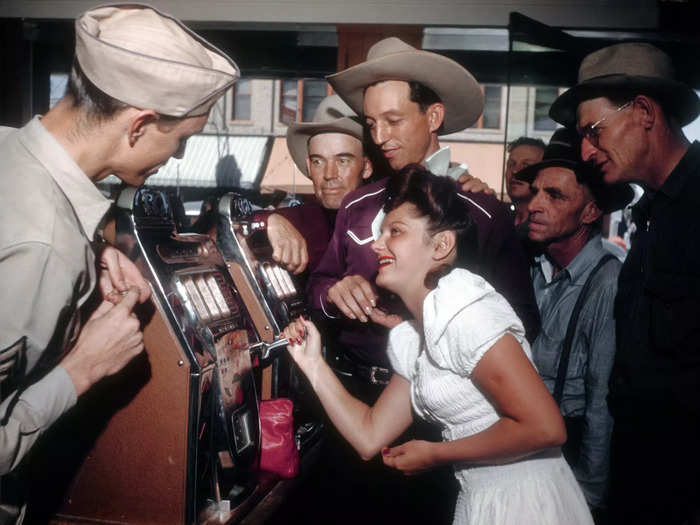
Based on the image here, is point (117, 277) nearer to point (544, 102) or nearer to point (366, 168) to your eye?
point (366, 168)

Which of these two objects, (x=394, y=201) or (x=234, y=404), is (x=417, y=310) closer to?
(x=394, y=201)

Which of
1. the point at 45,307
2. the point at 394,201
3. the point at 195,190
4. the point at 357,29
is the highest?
the point at 357,29

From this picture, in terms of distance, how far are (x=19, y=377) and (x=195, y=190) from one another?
1549cm

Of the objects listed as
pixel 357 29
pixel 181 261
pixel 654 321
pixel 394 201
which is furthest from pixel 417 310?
pixel 357 29

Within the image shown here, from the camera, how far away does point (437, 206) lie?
1.96 meters

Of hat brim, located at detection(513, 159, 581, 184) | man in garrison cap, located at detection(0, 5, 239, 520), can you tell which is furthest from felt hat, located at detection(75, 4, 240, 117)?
hat brim, located at detection(513, 159, 581, 184)

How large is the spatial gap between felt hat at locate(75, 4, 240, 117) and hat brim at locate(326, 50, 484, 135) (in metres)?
1.11

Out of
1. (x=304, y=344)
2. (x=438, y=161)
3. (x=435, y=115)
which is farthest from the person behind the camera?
(x=435, y=115)

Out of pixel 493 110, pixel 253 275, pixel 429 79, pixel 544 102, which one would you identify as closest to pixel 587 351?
pixel 429 79

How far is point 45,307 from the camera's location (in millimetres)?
1342

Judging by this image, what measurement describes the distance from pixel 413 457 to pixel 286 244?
4.88ft

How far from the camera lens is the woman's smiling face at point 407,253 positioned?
6.41 feet

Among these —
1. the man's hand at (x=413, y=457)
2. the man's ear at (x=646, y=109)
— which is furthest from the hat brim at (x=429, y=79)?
the man's hand at (x=413, y=457)

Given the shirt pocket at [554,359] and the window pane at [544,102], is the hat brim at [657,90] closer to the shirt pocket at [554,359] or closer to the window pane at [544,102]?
the shirt pocket at [554,359]
